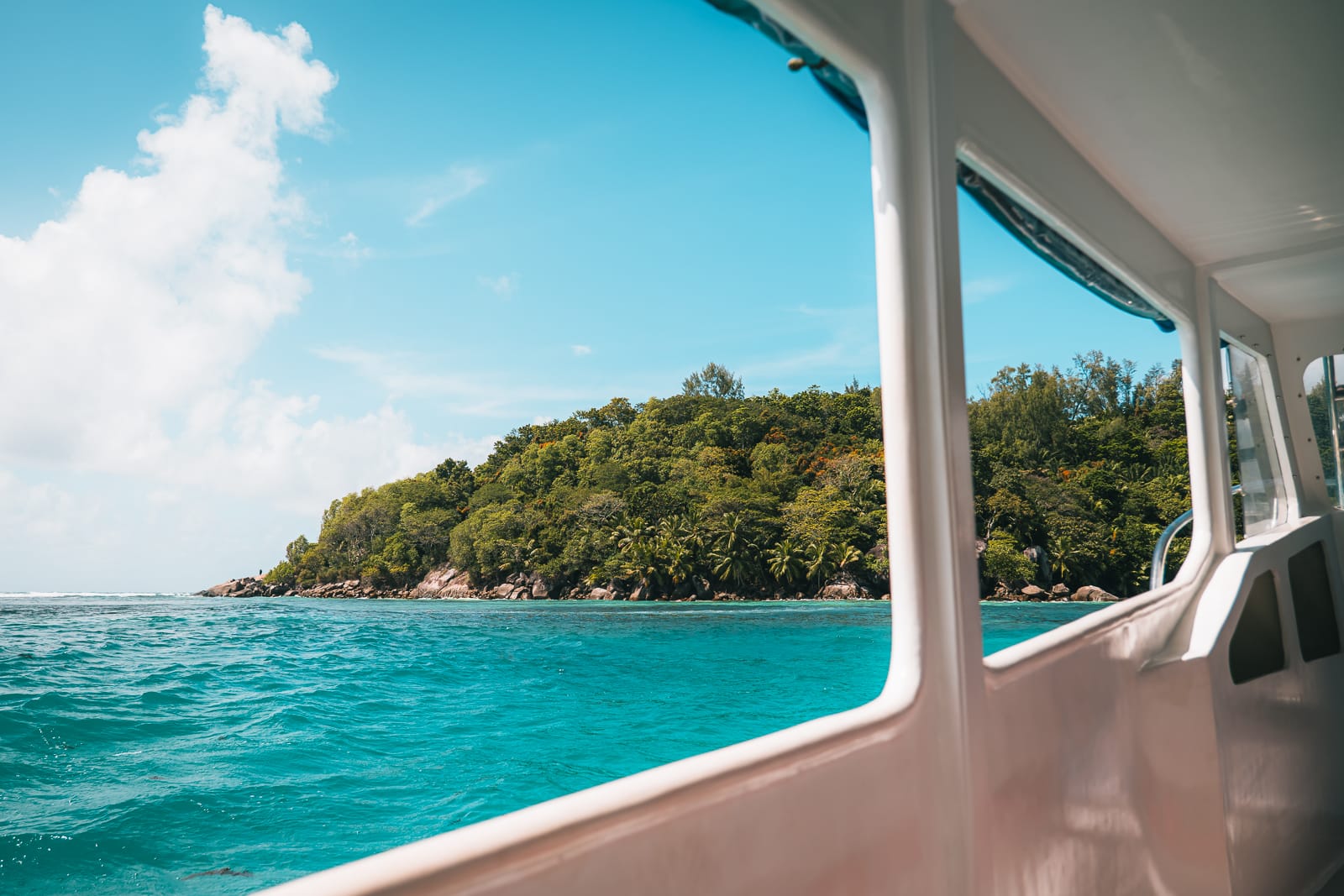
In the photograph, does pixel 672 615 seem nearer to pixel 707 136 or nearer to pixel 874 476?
pixel 874 476

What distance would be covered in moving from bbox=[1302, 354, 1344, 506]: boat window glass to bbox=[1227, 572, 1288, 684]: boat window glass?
3.17 feet

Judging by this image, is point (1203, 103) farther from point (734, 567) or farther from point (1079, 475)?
point (734, 567)

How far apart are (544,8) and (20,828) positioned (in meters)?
30.1

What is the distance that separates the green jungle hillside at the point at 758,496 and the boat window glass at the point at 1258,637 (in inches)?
1016

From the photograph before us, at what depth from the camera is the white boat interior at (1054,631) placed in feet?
2.43

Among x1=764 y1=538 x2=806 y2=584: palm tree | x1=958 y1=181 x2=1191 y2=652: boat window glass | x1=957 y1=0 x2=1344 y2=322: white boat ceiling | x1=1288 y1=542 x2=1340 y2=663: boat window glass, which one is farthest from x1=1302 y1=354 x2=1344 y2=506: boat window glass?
x1=764 y1=538 x2=806 y2=584: palm tree

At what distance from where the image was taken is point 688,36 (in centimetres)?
3244

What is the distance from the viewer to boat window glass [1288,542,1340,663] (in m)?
2.16

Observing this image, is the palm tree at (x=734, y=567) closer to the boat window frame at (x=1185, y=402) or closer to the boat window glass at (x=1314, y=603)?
the boat window glass at (x=1314, y=603)

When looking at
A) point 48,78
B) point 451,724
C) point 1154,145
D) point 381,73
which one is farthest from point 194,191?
point 1154,145

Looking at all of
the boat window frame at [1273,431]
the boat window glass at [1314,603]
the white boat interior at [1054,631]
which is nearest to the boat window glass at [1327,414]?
the boat window frame at [1273,431]

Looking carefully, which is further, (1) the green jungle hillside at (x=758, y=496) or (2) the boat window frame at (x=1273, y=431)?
(1) the green jungle hillside at (x=758, y=496)

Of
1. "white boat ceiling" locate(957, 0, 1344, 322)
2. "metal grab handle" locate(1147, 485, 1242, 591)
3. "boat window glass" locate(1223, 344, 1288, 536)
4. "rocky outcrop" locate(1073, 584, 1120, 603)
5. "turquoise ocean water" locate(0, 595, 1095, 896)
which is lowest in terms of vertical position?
"turquoise ocean water" locate(0, 595, 1095, 896)

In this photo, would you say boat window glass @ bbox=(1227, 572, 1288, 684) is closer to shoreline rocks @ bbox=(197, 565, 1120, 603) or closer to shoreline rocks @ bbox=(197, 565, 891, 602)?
shoreline rocks @ bbox=(197, 565, 1120, 603)
